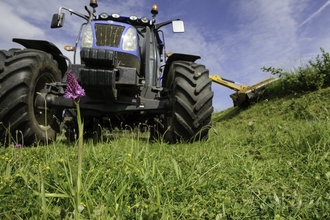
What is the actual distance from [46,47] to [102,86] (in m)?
1.68

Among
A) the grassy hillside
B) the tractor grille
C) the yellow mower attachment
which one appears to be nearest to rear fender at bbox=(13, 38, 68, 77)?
the tractor grille

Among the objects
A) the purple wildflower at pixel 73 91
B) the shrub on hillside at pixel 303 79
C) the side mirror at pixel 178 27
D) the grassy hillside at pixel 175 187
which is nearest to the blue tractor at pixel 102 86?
the side mirror at pixel 178 27

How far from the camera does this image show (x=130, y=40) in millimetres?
3648

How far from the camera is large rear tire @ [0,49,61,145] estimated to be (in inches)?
109

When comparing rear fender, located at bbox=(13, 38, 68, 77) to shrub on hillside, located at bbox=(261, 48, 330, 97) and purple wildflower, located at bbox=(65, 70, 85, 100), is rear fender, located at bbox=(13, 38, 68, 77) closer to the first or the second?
purple wildflower, located at bbox=(65, 70, 85, 100)

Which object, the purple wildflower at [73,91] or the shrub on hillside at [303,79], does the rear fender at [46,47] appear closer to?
the purple wildflower at [73,91]

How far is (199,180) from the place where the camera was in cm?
150

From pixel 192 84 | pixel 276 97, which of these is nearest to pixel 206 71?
pixel 192 84

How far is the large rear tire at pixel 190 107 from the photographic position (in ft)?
9.82

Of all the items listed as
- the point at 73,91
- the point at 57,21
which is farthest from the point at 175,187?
the point at 57,21

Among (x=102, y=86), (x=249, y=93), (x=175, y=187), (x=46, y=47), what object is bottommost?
(x=175, y=187)

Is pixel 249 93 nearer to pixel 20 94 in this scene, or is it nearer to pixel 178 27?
pixel 178 27

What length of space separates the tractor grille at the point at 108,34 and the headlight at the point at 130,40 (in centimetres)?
9

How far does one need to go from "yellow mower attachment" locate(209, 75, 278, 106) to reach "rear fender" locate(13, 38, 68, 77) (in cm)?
481
